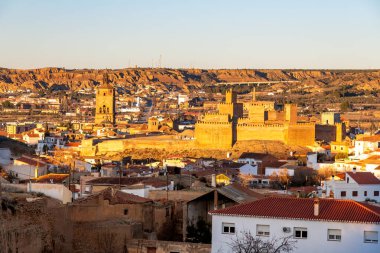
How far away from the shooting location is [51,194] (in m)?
21.5

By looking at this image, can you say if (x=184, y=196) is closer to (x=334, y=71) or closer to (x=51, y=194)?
(x=51, y=194)

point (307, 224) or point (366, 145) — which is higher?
point (307, 224)

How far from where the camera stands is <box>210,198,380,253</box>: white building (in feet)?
53.5

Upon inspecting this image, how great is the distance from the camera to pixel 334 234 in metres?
16.5

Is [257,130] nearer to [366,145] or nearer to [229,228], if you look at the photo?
[366,145]

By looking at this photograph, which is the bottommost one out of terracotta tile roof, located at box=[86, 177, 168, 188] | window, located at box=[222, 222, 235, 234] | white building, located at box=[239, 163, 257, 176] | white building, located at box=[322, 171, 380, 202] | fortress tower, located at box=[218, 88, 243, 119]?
white building, located at box=[239, 163, 257, 176]

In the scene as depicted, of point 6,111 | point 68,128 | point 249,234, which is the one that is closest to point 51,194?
point 249,234

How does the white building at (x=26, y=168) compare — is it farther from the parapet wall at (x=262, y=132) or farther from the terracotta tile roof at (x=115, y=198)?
the parapet wall at (x=262, y=132)

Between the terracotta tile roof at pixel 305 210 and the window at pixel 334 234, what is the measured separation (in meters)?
0.17

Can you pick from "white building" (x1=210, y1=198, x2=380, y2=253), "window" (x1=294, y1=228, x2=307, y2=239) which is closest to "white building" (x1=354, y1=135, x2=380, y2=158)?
"white building" (x1=210, y1=198, x2=380, y2=253)

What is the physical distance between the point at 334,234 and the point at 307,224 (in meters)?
0.45

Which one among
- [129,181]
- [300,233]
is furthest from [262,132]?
[300,233]

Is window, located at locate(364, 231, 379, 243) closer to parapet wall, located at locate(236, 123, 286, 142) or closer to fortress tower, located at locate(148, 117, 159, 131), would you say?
parapet wall, located at locate(236, 123, 286, 142)

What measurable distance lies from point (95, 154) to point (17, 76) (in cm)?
13534
